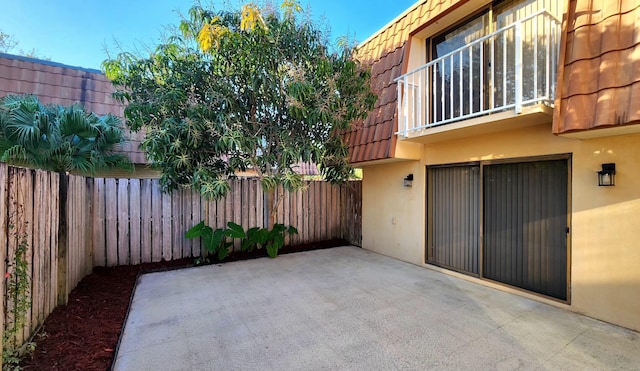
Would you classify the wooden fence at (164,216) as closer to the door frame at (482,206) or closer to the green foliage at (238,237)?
the green foliage at (238,237)

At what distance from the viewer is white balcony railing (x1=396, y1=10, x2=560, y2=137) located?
12.1 feet

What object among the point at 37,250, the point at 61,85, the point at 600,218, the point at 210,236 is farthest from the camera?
the point at 61,85

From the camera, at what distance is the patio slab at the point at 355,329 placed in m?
2.60

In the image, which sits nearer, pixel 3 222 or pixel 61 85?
pixel 3 222

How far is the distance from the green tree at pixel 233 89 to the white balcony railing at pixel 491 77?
94 cm

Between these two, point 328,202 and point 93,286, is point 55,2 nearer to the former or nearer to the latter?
point 93,286

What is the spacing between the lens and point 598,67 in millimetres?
3090

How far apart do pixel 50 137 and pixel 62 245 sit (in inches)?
90.0

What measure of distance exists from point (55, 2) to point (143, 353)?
31.4 feet

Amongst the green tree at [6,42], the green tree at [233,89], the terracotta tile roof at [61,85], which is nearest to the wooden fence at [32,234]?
the green tree at [233,89]

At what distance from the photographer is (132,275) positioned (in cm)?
520

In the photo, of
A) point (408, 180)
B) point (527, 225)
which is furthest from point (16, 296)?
point (527, 225)

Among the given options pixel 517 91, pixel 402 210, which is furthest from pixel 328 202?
pixel 517 91

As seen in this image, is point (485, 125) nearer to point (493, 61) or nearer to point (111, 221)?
point (493, 61)
